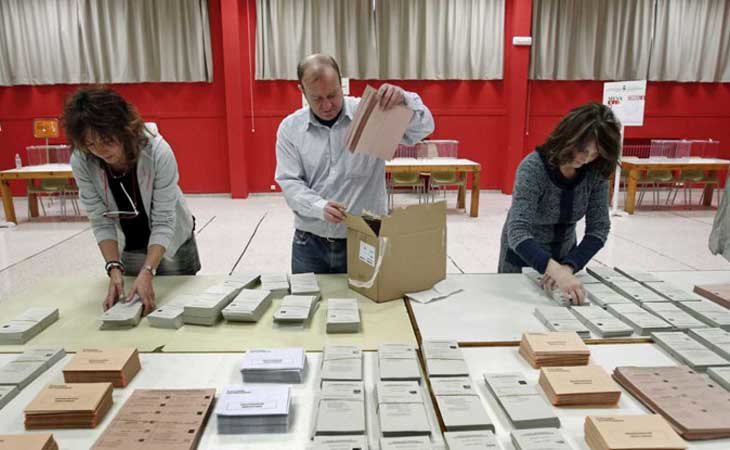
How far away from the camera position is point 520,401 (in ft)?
3.55

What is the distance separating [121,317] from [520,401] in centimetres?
113

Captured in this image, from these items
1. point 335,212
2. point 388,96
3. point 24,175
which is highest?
point 388,96

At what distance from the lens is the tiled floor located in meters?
4.34

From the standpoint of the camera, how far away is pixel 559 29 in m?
7.34

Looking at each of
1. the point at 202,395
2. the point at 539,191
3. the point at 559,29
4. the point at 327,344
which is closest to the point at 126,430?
the point at 202,395

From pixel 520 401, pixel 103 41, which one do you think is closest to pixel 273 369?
pixel 520 401

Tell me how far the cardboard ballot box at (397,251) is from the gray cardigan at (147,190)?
2.24 ft

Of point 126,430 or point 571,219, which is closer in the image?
point 126,430

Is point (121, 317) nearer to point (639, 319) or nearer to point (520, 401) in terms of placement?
point (520, 401)

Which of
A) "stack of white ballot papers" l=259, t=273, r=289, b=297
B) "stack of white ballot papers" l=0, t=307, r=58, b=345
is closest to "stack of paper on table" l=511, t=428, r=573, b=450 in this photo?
"stack of white ballot papers" l=259, t=273, r=289, b=297

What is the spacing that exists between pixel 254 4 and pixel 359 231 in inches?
258

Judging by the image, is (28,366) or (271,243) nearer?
(28,366)

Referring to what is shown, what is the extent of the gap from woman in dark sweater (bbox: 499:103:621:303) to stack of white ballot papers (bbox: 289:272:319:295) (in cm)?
73

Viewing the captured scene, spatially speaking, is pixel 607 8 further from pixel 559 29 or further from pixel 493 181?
pixel 493 181
